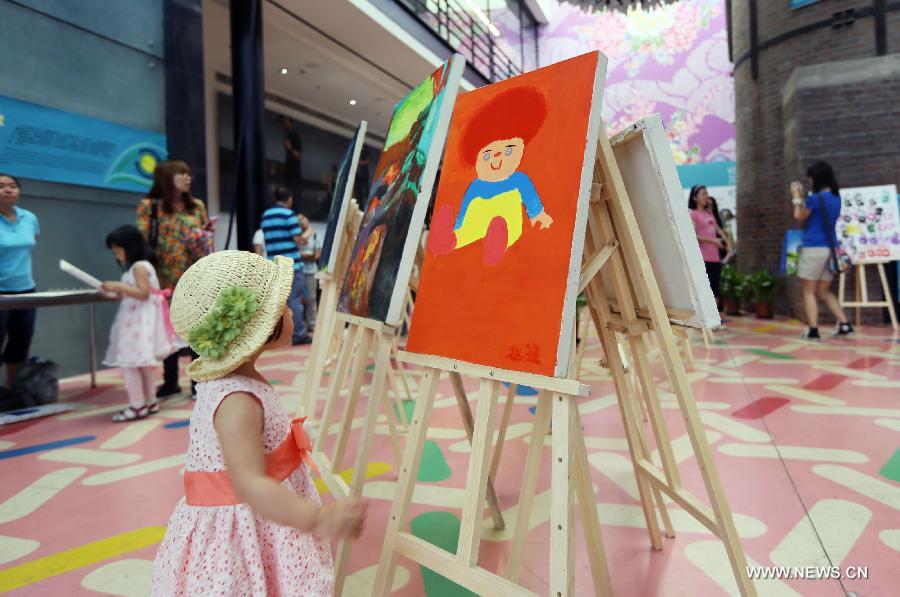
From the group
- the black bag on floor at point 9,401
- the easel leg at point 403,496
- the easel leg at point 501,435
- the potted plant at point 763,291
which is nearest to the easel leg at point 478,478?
the easel leg at point 403,496

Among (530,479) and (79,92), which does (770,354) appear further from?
(79,92)

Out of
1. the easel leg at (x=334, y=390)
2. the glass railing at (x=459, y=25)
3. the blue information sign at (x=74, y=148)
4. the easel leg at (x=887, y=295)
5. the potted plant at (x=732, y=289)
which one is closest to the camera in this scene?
the easel leg at (x=334, y=390)

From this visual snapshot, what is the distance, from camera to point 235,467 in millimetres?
842

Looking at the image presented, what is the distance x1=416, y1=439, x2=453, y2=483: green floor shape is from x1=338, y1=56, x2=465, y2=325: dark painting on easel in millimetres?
678

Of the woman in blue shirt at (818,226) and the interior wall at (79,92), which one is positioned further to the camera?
the woman in blue shirt at (818,226)

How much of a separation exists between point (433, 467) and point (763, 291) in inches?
239

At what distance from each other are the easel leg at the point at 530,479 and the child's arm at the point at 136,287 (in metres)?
2.56

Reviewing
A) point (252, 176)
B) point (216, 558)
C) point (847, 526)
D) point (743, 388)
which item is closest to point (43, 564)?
point (216, 558)

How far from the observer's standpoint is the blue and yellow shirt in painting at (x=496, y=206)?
1129 mm

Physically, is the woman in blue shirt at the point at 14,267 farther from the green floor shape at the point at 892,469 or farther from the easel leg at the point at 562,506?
the green floor shape at the point at 892,469

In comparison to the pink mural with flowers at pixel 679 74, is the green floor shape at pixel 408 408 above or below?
below

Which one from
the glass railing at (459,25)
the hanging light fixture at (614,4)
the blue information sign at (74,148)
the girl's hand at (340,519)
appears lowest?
the girl's hand at (340,519)

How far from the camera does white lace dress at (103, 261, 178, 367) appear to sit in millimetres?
2877

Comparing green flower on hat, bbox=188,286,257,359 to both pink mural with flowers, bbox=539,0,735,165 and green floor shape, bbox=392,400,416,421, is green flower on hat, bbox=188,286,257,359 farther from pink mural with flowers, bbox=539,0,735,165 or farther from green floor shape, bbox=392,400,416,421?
pink mural with flowers, bbox=539,0,735,165
